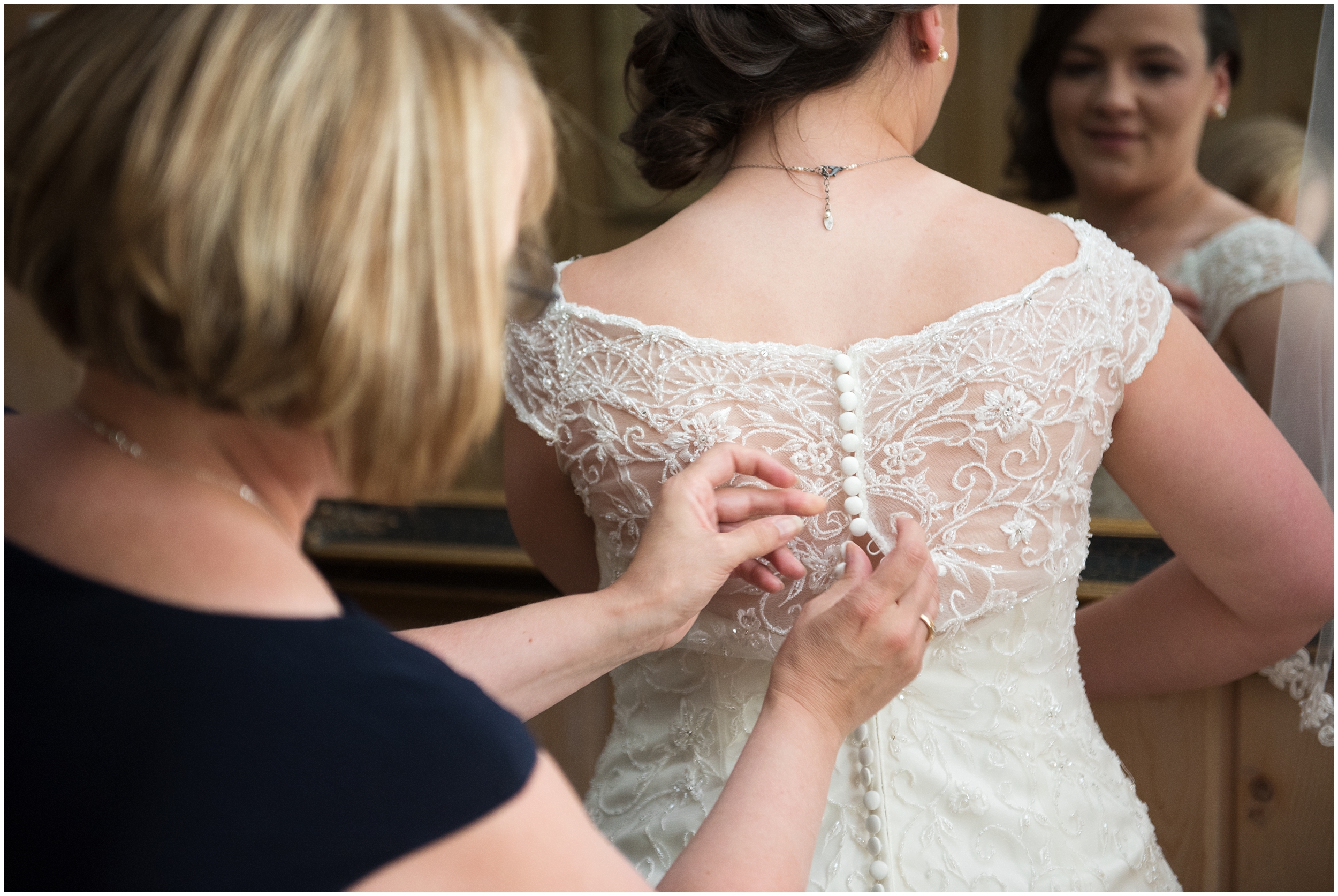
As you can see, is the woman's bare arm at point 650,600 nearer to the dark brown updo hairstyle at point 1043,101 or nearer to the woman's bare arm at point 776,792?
the woman's bare arm at point 776,792

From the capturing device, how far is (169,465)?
66 centimetres

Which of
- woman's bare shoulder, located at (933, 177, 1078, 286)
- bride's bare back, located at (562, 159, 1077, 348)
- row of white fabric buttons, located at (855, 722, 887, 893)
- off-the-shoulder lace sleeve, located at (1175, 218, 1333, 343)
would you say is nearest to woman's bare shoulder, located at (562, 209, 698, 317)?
bride's bare back, located at (562, 159, 1077, 348)

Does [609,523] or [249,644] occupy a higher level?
[249,644]

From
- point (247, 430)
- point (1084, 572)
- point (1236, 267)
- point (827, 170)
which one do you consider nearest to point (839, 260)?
point (827, 170)

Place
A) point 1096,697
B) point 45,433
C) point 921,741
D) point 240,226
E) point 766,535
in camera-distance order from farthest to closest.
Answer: point 1096,697, point 921,741, point 766,535, point 45,433, point 240,226

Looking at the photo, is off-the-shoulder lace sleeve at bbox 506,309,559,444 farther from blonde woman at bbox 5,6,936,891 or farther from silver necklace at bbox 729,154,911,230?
blonde woman at bbox 5,6,936,891

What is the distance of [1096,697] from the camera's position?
1626 millimetres

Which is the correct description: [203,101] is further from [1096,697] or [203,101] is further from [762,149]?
[1096,697]

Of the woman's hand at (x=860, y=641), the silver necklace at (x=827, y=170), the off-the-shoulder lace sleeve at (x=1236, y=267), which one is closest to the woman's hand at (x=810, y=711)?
the woman's hand at (x=860, y=641)

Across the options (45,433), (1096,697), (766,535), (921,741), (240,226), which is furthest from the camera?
(1096,697)

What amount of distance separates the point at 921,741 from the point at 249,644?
2.51ft

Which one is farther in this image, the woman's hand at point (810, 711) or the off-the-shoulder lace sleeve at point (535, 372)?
the off-the-shoulder lace sleeve at point (535, 372)

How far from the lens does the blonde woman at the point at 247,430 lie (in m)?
0.58

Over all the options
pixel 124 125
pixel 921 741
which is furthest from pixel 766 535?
pixel 124 125
